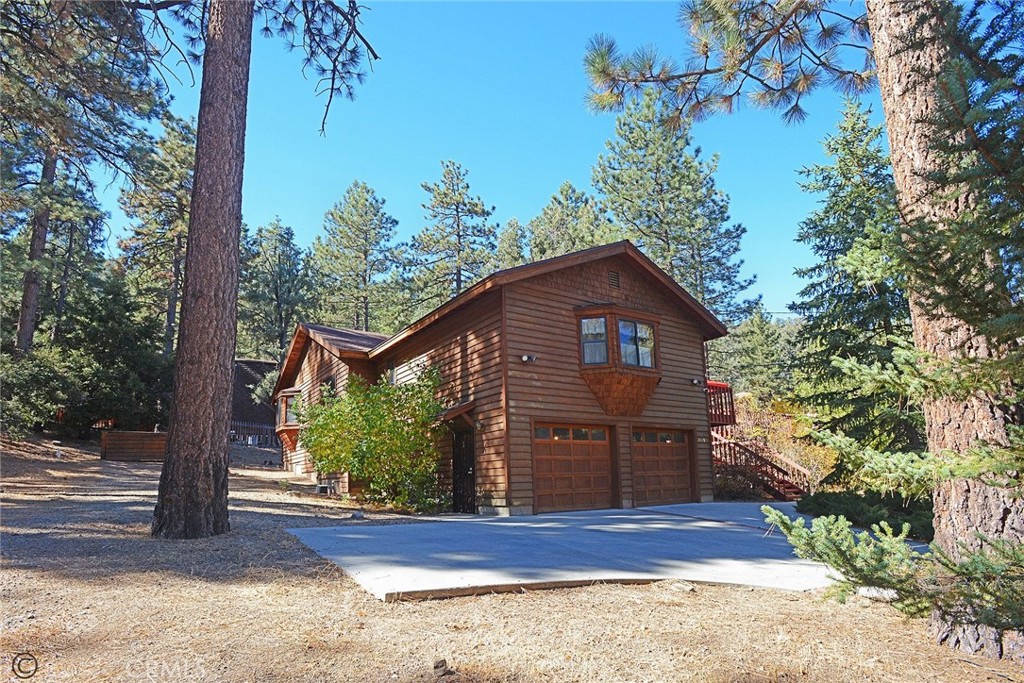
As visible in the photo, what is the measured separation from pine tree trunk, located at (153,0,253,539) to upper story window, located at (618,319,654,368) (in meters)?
8.15

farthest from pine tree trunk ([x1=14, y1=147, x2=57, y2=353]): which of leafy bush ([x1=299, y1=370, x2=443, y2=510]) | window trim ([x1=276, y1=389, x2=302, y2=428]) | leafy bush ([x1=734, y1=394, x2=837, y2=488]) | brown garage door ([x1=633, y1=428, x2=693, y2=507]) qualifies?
leafy bush ([x1=734, y1=394, x2=837, y2=488])

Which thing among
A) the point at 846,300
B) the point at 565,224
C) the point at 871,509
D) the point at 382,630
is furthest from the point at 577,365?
the point at 565,224

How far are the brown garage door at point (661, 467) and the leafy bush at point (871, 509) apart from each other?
3496 millimetres

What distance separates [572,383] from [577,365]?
0.41 meters

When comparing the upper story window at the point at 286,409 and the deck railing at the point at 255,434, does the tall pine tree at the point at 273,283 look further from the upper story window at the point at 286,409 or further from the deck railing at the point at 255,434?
the upper story window at the point at 286,409

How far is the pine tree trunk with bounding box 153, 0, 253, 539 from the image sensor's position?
6.78m

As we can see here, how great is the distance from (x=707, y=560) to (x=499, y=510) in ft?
17.6

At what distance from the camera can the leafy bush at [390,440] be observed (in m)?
12.5

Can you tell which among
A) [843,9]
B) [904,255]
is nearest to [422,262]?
[843,9]

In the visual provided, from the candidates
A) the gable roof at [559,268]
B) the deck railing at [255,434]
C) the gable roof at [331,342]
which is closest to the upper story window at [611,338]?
the gable roof at [559,268]

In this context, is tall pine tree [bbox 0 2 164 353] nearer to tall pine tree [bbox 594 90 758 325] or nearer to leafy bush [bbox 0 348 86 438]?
leafy bush [bbox 0 348 86 438]

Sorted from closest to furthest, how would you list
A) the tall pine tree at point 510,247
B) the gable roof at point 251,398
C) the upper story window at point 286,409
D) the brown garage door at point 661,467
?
the brown garage door at point 661,467, the upper story window at point 286,409, the gable roof at point 251,398, the tall pine tree at point 510,247

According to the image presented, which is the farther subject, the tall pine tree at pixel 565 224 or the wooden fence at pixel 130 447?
the tall pine tree at pixel 565 224

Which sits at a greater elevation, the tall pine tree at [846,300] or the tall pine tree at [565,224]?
the tall pine tree at [565,224]
